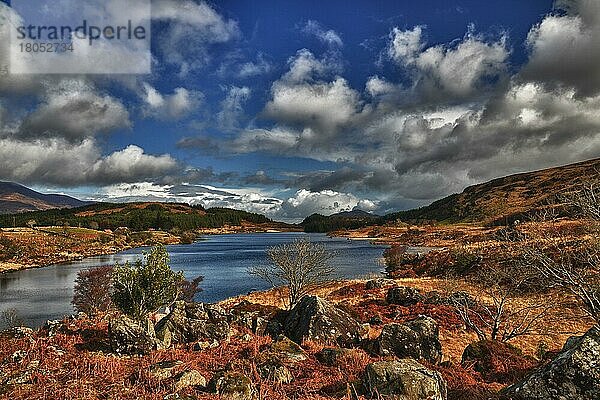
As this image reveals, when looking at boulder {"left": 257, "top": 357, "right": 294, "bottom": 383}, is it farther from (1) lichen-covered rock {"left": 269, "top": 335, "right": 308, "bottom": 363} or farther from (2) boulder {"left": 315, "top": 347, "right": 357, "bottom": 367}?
(2) boulder {"left": 315, "top": 347, "right": 357, "bottom": 367}

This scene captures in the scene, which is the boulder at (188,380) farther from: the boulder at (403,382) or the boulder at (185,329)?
the boulder at (403,382)

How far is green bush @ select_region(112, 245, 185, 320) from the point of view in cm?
3306

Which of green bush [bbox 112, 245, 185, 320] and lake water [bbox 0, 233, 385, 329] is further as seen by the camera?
lake water [bbox 0, 233, 385, 329]

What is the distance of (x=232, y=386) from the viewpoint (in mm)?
13055

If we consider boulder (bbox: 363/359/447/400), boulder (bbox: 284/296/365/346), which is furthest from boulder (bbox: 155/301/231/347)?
boulder (bbox: 363/359/447/400)

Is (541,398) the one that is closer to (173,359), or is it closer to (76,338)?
(173,359)

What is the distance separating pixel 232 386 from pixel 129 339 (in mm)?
6922

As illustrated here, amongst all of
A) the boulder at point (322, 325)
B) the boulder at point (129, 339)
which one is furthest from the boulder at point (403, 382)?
the boulder at point (129, 339)

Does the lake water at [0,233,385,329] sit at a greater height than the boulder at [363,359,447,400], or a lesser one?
lesser

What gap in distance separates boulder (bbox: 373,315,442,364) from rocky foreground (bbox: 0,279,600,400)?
0.16 ft

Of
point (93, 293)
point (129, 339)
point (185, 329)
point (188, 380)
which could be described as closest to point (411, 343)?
point (188, 380)

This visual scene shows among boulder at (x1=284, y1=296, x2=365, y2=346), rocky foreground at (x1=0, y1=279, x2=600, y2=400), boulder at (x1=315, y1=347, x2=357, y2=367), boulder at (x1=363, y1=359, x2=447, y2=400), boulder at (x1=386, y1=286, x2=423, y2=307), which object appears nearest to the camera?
boulder at (x1=363, y1=359, x2=447, y2=400)

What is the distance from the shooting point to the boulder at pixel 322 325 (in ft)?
70.3

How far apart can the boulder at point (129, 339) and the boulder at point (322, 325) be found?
25.5ft
